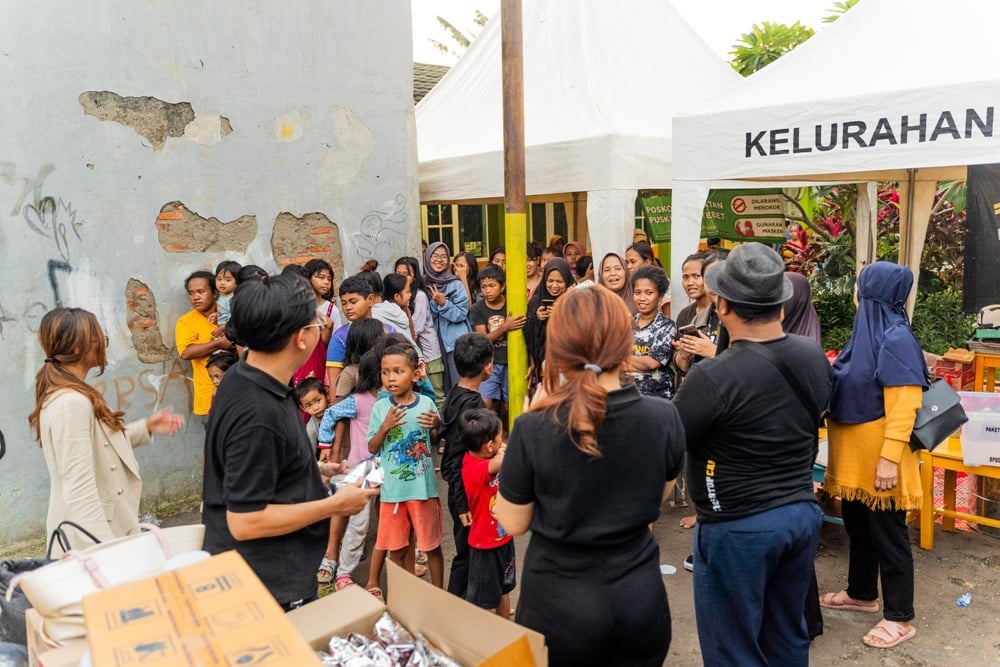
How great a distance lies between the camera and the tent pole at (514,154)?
14.9ft

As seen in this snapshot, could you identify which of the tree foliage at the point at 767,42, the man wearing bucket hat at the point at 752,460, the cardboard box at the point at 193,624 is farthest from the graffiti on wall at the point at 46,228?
the tree foliage at the point at 767,42

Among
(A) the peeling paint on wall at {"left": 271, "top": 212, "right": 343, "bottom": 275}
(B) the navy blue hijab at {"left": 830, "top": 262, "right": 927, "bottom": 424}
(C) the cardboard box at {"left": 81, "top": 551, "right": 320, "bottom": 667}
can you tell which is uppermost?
(A) the peeling paint on wall at {"left": 271, "top": 212, "right": 343, "bottom": 275}

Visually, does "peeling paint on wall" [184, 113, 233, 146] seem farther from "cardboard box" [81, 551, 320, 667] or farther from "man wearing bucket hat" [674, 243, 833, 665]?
"cardboard box" [81, 551, 320, 667]

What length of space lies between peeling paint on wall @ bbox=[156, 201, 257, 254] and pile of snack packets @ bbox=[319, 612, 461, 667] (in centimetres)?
411

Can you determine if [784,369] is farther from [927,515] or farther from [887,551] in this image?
[927,515]

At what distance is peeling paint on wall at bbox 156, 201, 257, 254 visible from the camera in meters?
5.57

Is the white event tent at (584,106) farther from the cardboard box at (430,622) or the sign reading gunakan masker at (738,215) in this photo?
the cardboard box at (430,622)

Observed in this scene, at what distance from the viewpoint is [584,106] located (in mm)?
7355

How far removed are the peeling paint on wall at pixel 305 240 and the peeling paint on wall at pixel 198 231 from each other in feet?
0.75

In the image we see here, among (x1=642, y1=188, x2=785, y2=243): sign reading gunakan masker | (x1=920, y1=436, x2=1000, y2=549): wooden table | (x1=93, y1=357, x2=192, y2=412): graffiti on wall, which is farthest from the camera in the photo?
(x1=642, y1=188, x2=785, y2=243): sign reading gunakan masker

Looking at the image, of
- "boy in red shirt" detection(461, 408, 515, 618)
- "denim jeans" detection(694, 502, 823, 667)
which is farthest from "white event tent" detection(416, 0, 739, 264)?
"denim jeans" detection(694, 502, 823, 667)

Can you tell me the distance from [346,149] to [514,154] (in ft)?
7.79

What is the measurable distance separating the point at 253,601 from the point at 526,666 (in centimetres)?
73

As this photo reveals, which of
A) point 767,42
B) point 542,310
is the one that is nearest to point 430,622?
point 542,310
